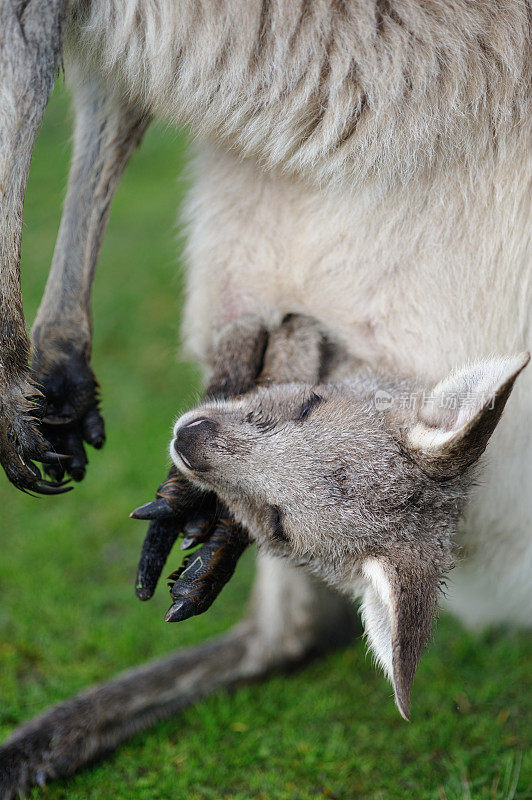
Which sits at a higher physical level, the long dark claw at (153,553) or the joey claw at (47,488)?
the joey claw at (47,488)

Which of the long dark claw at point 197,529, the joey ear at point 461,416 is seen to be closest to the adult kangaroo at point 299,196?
the joey ear at point 461,416

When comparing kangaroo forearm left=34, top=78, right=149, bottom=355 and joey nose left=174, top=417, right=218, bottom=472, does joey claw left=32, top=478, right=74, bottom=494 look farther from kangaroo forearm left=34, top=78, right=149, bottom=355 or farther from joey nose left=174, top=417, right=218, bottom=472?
kangaroo forearm left=34, top=78, right=149, bottom=355

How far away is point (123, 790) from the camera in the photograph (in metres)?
2.70

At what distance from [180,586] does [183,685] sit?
3.44 feet

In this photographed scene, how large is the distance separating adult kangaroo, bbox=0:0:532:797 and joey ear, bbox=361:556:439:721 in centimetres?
42

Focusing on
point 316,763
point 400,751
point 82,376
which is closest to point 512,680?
point 400,751

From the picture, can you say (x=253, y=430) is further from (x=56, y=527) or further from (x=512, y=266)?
(x=56, y=527)

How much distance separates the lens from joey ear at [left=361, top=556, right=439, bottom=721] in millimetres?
2051

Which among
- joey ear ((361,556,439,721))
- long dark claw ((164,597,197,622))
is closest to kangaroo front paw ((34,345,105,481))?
long dark claw ((164,597,197,622))

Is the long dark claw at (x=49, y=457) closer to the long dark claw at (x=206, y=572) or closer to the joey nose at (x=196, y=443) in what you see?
the joey nose at (x=196, y=443)

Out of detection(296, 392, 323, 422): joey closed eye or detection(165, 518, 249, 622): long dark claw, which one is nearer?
detection(165, 518, 249, 622): long dark claw

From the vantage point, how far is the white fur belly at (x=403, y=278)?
241 cm

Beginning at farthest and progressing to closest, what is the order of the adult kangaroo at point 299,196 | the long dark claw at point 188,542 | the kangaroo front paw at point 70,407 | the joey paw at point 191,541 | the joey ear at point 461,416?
the kangaroo front paw at point 70,407 < the long dark claw at point 188,542 < the joey paw at point 191,541 < the adult kangaroo at point 299,196 < the joey ear at point 461,416

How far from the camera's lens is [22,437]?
231cm
